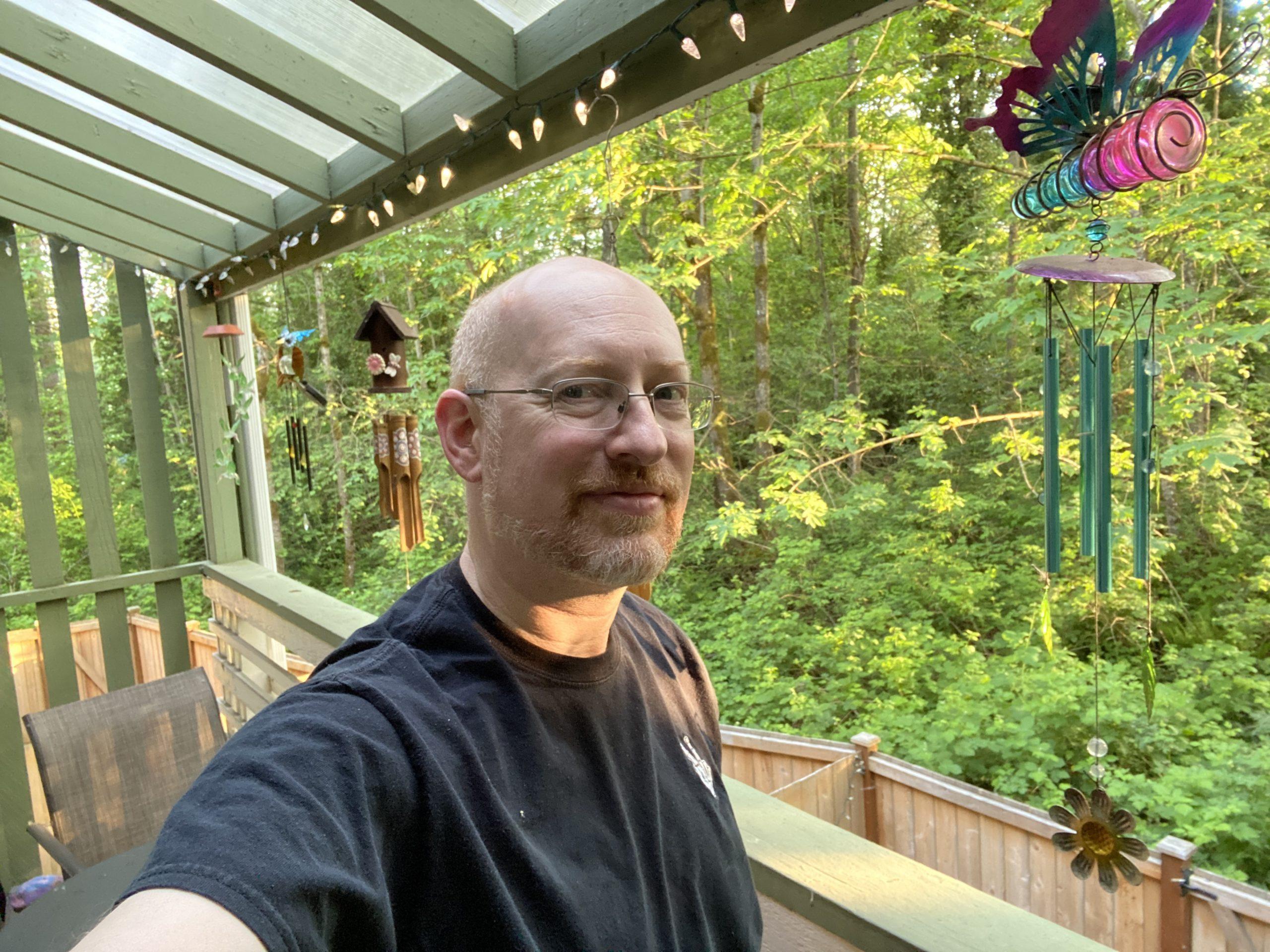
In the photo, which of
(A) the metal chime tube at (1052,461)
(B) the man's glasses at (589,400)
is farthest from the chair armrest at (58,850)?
(A) the metal chime tube at (1052,461)

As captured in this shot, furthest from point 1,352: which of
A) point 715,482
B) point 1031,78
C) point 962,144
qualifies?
point 962,144

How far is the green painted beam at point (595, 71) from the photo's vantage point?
109 centimetres

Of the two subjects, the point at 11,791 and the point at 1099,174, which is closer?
the point at 1099,174

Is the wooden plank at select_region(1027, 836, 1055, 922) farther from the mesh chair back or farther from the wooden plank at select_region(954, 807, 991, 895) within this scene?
the mesh chair back

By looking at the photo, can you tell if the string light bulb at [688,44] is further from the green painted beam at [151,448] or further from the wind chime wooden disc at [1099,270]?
the green painted beam at [151,448]

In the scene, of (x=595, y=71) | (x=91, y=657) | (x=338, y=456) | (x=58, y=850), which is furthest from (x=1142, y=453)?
(x=338, y=456)

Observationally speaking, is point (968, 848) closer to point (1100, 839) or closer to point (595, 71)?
point (1100, 839)

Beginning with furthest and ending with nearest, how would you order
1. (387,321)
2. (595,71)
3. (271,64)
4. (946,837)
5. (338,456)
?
(338,456) < (946,837) < (387,321) < (271,64) < (595,71)

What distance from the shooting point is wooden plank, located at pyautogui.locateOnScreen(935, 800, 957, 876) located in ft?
8.61

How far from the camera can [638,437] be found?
33.7 inches

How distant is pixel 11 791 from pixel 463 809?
12.1 feet

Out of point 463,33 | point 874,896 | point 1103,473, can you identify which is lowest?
point 874,896

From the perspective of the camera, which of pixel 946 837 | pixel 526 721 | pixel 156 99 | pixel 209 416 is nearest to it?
pixel 526 721

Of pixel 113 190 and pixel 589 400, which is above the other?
pixel 113 190
